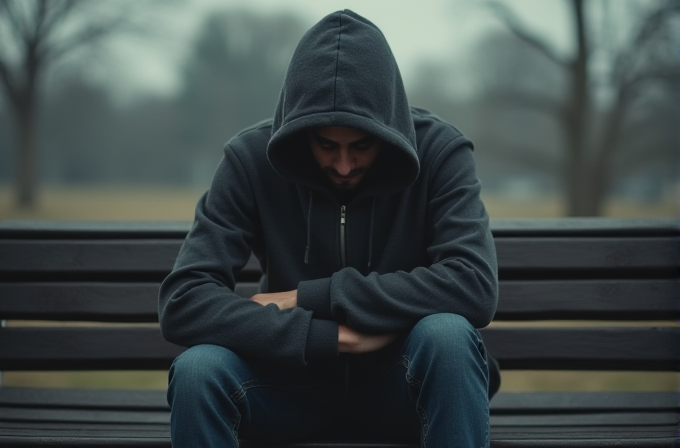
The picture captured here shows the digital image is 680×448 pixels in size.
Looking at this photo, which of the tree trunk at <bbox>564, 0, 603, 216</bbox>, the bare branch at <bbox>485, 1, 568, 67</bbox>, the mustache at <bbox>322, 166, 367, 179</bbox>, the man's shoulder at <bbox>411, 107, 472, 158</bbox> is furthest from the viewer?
the bare branch at <bbox>485, 1, 568, 67</bbox>

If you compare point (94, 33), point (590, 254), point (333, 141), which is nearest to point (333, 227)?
point (333, 141)

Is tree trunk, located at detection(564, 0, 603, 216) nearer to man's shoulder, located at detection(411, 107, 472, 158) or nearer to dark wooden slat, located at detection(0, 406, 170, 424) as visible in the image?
man's shoulder, located at detection(411, 107, 472, 158)

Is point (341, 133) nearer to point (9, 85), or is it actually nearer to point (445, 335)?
point (445, 335)

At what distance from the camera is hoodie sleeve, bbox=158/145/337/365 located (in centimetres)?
220

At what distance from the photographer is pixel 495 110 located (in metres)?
16.5

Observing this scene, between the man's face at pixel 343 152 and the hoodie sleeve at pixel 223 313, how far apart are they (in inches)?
14.3

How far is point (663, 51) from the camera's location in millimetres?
11109

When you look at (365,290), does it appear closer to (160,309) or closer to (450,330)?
(450,330)

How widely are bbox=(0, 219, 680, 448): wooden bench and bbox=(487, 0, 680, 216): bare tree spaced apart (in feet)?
28.1

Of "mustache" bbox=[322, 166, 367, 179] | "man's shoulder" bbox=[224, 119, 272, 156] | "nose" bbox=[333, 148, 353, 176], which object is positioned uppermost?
"man's shoulder" bbox=[224, 119, 272, 156]

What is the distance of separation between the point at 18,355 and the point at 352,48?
175 centimetres

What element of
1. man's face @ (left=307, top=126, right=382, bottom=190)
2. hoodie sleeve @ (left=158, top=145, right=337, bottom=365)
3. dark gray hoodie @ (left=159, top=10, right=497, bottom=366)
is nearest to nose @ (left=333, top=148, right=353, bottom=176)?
man's face @ (left=307, top=126, right=382, bottom=190)

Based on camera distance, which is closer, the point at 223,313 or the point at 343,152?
the point at 223,313

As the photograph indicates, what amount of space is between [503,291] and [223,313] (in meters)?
1.18
